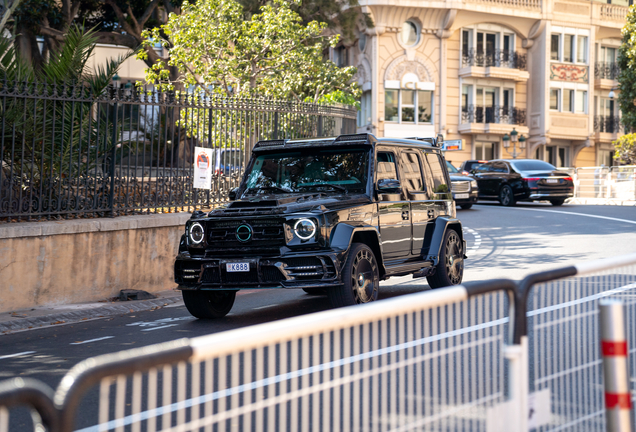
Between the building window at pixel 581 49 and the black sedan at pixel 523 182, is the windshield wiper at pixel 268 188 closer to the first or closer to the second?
the black sedan at pixel 523 182

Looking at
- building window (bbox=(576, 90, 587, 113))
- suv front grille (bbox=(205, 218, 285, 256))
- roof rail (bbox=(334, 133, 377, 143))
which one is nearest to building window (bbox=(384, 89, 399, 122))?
building window (bbox=(576, 90, 587, 113))

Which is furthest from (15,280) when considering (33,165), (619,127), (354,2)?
(619,127)

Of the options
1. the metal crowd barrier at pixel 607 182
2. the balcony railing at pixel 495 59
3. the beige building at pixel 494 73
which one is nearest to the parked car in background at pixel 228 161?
the metal crowd barrier at pixel 607 182

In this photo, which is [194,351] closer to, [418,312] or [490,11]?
[418,312]

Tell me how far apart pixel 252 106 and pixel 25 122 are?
174 inches

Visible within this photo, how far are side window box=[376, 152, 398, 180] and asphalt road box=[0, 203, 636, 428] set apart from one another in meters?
1.70

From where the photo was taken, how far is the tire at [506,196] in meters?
28.9

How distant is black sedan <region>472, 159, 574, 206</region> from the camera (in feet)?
91.9

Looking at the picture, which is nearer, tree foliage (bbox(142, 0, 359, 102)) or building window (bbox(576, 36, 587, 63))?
tree foliage (bbox(142, 0, 359, 102))

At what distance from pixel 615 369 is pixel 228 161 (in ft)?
38.3

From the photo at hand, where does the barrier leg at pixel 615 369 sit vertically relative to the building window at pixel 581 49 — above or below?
below

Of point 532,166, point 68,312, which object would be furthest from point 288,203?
point 532,166

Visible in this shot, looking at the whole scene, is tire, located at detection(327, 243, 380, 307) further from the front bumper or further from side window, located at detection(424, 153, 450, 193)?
side window, located at detection(424, 153, 450, 193)

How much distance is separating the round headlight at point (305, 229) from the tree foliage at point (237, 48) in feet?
50.2
